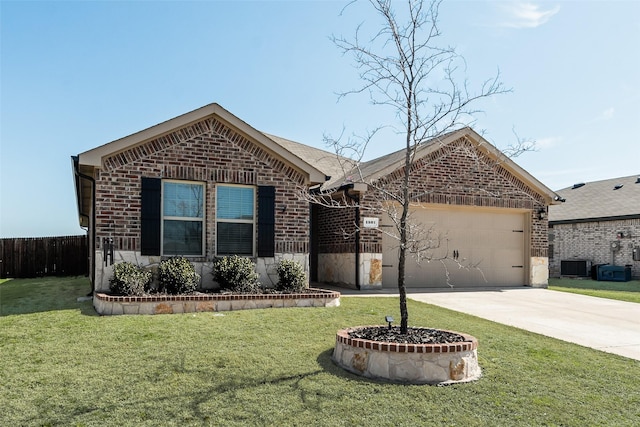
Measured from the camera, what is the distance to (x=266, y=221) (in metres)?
11.0

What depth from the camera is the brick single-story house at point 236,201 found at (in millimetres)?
9891

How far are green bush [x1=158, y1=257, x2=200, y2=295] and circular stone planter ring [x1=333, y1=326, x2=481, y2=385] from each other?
4813 mm

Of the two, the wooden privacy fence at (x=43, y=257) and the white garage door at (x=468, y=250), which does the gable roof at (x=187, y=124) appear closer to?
the white garage door at (x=468, y=250)

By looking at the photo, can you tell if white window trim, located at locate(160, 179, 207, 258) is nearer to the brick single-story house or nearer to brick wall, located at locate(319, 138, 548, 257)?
the brick single-story house

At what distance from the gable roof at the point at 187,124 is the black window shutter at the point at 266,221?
0.87 metres

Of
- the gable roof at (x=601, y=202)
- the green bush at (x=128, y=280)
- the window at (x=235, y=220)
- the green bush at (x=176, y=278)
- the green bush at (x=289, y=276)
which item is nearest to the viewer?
the green bush at (x=128, y=280)

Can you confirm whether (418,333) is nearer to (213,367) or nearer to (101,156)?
(213,367)

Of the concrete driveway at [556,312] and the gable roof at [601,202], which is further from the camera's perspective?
the gable roof at [601,202]

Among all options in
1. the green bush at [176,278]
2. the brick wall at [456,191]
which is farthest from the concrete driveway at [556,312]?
the green bush at [176,278]

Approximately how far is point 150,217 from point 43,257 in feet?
37.1

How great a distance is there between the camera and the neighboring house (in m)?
20.5

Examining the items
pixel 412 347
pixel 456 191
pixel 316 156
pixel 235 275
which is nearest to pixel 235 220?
pixel 235 275

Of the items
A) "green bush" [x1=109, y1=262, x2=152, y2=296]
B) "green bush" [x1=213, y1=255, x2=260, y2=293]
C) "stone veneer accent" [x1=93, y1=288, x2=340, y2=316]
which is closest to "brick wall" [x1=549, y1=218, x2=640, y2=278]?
"stone veneer accent" [x1=93, y1=288, x2=340, y2=316]

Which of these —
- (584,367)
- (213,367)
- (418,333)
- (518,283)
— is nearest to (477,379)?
(418,333)
